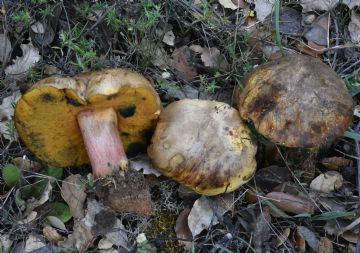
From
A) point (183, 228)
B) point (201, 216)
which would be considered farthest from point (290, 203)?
point (183, 228)

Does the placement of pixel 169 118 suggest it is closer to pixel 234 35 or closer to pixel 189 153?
pixel 189 153

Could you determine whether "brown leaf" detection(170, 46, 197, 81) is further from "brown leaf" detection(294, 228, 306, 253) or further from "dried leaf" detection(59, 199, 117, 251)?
"brown leaf" detection(294, 228, 306, 253)

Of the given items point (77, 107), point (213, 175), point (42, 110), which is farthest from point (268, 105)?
point (42, 110)

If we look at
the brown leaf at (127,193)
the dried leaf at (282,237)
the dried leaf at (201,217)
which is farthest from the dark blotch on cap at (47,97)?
the dried leaf at (282,237)

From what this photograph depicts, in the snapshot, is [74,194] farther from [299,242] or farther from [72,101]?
[299,242]

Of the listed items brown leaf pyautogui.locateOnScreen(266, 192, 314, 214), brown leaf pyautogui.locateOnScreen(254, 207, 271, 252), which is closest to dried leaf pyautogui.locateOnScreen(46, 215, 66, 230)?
brown leaf pyautogui.locateOnScreen(254, 207, 271, 252)

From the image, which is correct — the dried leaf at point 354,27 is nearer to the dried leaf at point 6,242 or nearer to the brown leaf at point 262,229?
the brown leaf at point 262,229
